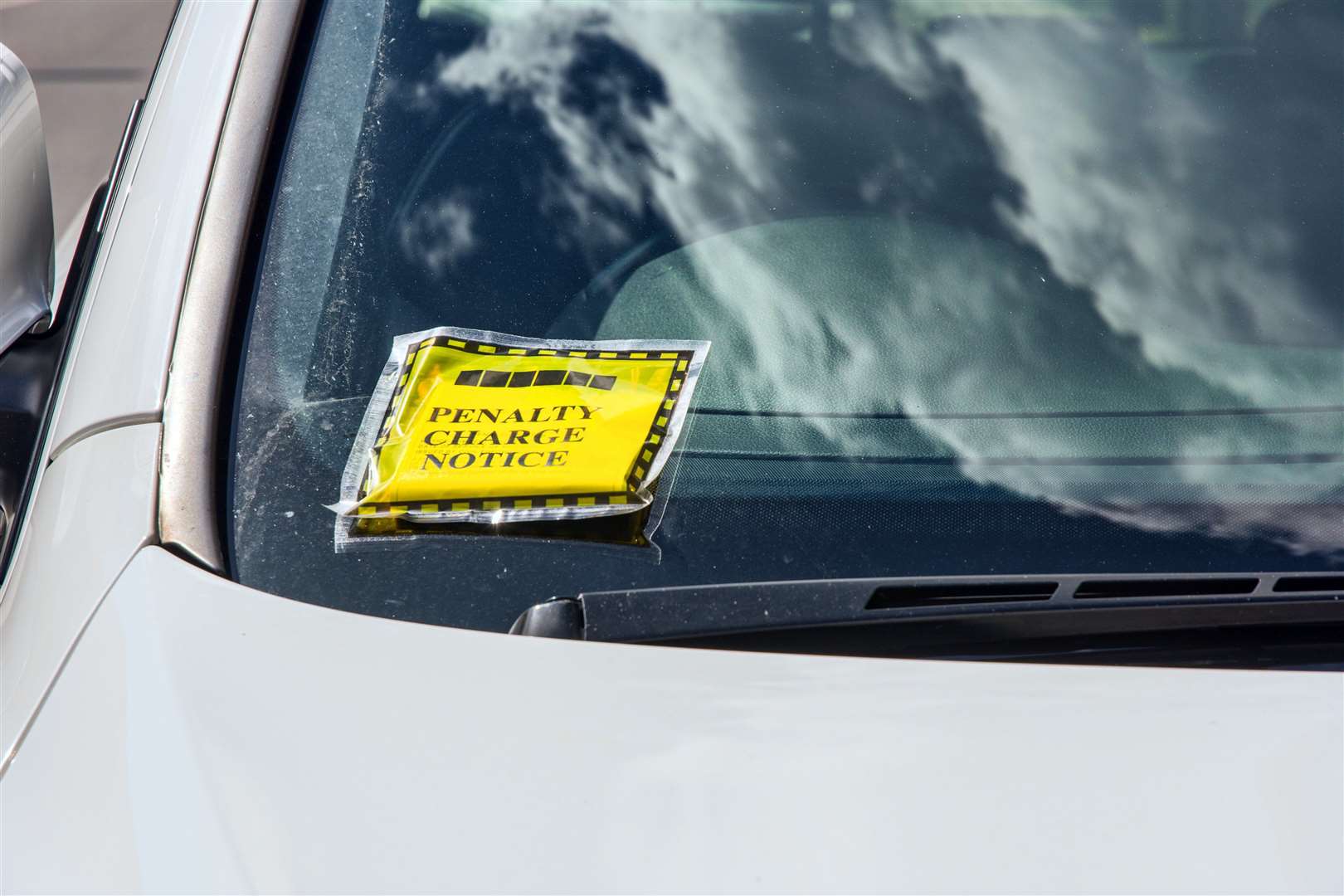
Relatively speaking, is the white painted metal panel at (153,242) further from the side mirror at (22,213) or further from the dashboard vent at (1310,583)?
the dashboard vent at (1310,583)

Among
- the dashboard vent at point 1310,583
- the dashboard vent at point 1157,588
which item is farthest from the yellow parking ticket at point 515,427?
the dashboard vent at point 1310,583

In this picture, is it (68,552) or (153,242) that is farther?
(153,242)

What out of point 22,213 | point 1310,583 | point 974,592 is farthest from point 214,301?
point 1310,583

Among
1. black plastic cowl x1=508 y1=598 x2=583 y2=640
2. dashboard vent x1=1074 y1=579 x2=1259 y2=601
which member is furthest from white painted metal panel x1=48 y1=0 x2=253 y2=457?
dashboard vent x1=1074 y1=579 x2=1259 y2=601

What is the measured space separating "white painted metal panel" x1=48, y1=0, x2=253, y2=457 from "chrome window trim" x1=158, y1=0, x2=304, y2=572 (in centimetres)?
1

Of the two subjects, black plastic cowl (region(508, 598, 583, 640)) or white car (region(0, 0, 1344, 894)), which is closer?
white car (region(0, 0, 1344, 894))

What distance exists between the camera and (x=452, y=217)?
1.12m

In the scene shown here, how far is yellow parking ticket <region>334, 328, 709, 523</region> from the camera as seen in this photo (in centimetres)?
93

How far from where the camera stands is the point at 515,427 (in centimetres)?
96

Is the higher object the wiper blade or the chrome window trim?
the chrome window trim

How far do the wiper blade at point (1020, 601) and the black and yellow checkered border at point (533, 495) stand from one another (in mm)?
87

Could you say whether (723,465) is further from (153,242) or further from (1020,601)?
(153,242)

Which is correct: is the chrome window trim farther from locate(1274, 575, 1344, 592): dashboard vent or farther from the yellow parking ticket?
locate(1274, 575, 1344, 592): dashboard vent

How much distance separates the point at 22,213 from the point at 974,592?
93 centimetres
